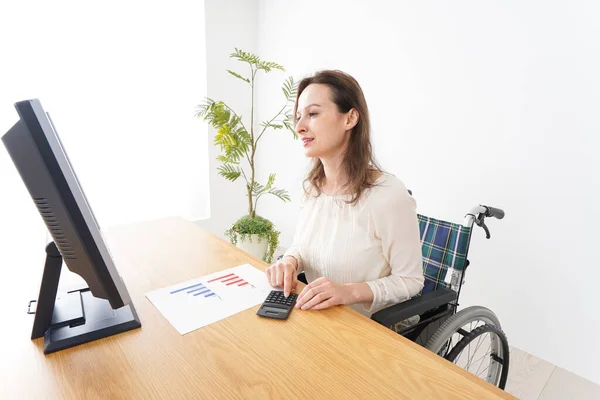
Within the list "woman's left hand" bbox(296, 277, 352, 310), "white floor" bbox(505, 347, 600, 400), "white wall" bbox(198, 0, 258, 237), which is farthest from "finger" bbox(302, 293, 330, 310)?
"white wall" bbox(198, 0, 258, 237)

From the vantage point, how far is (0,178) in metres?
2.17

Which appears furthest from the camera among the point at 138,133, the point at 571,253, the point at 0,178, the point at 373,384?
the point at 138,133

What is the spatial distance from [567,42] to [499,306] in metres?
1.37

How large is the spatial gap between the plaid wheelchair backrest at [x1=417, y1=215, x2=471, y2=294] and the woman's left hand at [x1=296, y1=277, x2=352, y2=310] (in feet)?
1.72

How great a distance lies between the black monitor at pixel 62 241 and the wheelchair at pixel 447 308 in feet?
2.14

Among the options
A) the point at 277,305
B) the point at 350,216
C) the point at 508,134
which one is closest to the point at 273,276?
the point at 277,305

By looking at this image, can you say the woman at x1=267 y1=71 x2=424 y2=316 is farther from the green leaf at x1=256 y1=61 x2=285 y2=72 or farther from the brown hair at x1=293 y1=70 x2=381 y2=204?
the green leaf at x1=256 y1=61 x2=285 y2=72

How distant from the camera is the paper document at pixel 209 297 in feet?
2.83

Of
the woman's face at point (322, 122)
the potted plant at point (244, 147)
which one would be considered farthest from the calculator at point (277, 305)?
the potted plant at point (244, 147)

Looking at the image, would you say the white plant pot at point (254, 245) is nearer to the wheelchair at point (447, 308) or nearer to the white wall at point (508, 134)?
the white wall at point (508, 134)

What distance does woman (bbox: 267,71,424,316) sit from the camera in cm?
109

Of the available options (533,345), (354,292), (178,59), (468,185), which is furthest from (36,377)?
(178,59)

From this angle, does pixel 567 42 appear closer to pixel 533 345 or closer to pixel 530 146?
pixel 530 146

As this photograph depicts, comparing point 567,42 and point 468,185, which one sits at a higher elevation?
point 567,42
